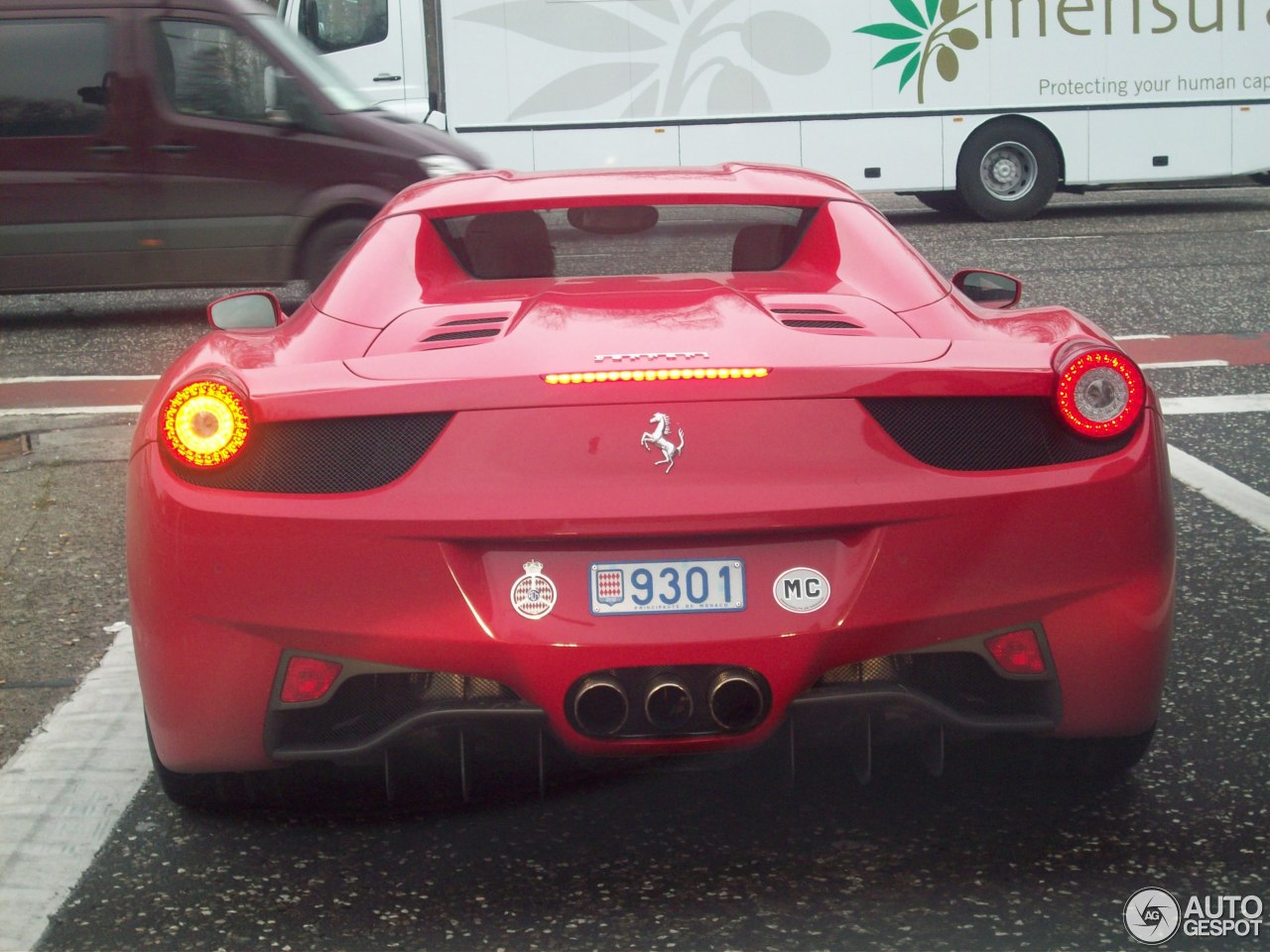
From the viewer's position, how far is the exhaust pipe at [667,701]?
294cm

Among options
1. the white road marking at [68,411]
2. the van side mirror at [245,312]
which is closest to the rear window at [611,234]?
the van side mirror at [245,312]

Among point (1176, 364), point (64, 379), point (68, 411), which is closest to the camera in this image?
point (68, 411)

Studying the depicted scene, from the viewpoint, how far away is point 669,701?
2.95 meters

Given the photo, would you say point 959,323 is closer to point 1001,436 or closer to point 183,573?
point 1001,436

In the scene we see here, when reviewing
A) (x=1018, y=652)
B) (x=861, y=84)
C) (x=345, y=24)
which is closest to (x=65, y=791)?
(x=1018, y=652)

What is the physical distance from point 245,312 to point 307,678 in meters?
1.38

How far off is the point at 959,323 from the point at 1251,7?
1759cm

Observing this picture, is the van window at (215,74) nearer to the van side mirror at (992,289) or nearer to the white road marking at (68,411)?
the white road marking at (68,411)

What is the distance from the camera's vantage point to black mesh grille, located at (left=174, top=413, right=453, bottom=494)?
2984 mm

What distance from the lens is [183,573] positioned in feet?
10.0

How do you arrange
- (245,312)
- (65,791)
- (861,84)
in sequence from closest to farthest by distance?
(65,791) < (245,312) < (861,84)

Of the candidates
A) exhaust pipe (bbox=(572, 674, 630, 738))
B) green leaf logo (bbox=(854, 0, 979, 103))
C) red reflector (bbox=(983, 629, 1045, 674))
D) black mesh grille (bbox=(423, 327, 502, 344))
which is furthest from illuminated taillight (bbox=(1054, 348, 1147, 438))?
green leaf logo (bbox=(854, 0, 979, 103))

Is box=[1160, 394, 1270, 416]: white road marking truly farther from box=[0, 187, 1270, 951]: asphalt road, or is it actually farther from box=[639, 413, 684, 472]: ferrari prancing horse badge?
box=[639, 413, 684, 472]: ferrari prancing horse badge

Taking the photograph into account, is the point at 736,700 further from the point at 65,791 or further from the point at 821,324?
the point at 65,791
